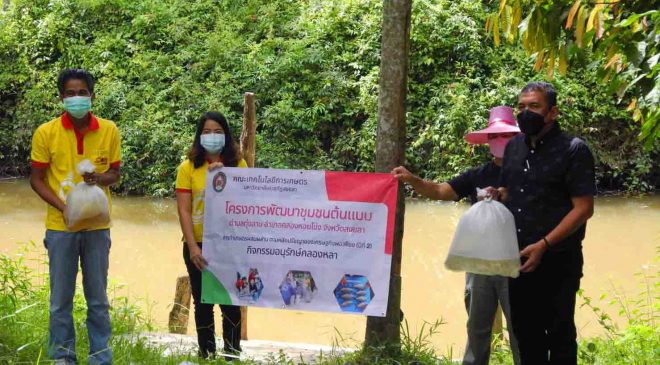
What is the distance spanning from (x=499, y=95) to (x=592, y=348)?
1000 cm

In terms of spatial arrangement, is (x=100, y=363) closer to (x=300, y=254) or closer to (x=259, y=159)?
(x=300, y=254)

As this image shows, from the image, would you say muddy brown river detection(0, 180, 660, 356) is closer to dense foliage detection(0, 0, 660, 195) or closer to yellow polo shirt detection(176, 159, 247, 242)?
dense foliage detection(0, 0, 660, 195)

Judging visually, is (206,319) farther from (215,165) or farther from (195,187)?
(215,165)

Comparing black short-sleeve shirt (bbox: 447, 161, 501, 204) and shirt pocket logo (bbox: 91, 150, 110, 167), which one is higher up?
shirt pocket logo (bbox: 91, 150, 110, 167)

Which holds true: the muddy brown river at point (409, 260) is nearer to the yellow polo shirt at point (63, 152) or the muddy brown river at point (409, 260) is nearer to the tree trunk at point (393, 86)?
the tree trunk at point (393, 86)

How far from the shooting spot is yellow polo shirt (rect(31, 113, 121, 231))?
4.42 metres

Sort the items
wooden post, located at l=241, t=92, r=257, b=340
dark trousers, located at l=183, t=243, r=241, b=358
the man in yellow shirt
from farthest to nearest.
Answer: wooden post, located at l=241, t=92, r=257, b=340 → dark trousers, located at l=183, t=243, r=241, b=358 → the man in yellow shirt

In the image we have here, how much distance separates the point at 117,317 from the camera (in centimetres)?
647

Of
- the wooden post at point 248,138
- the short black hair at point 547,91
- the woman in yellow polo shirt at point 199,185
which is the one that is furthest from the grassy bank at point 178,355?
the short black hair at point 547,91

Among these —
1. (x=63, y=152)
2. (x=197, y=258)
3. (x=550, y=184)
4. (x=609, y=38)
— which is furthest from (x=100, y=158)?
(x=609, y=38)

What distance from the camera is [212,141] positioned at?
494 cm

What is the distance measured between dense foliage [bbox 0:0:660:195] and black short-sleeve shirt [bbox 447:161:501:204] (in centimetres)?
1025

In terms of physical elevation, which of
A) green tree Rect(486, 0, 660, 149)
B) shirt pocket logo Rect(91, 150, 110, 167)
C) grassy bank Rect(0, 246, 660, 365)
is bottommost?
grassy bank Rect(0, 246, 660, 365)

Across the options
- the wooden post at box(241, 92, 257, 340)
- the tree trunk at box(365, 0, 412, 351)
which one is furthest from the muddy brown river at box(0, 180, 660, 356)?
the tree trunk at box(365, 0, 412, 351)
